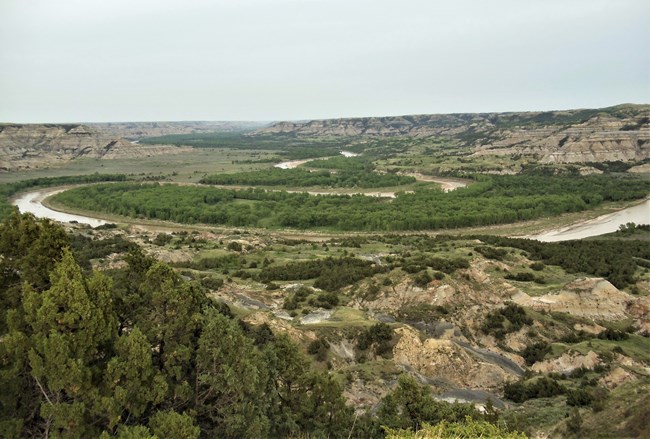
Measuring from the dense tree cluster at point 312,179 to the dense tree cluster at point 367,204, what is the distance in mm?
25114

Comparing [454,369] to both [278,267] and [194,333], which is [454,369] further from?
[278,267]

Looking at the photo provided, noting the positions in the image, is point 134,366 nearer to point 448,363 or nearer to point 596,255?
point 448,363

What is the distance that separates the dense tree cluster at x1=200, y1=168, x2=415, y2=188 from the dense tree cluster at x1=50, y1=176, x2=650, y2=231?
25.1 metres

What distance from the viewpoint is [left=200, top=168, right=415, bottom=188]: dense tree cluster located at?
507 ft

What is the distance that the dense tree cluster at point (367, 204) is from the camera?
101m

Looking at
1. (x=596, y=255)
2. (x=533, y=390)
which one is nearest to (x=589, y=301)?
(x=596, y=255)

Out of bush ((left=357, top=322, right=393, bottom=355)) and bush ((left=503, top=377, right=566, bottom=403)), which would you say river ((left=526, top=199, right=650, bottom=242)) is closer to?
bush ((left=503, top=377, right=566, bottom=403))

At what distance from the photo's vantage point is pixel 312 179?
163125mm

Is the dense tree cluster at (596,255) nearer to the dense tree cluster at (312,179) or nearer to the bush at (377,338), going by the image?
the bush at (377,338)

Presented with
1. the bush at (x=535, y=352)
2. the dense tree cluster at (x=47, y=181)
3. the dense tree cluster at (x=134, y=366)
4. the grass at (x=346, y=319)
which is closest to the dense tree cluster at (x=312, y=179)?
the dense tree cluster at (x=47, y=181)

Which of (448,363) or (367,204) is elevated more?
(367,204)

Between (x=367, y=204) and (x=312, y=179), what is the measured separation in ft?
161

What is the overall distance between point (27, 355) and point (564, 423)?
2279 cm

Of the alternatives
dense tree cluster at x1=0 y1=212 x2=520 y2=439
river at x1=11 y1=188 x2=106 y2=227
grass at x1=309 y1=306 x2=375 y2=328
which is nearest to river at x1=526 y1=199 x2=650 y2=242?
grass at x1=309 y1=306 x2=375 y2=328
